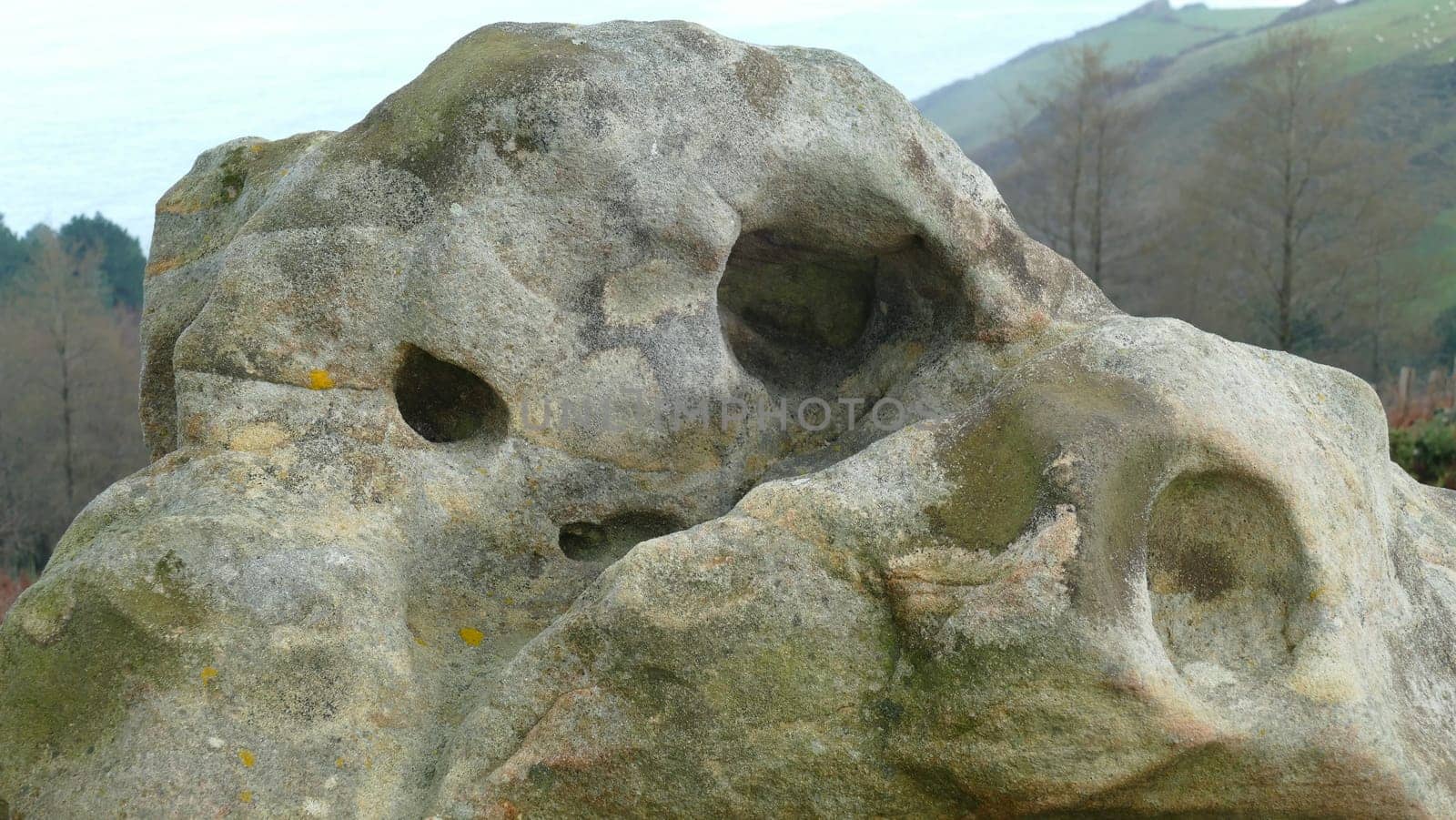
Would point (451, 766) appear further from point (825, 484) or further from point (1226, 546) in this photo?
point (1226, 546)

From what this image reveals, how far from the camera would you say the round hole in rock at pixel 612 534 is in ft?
13.3

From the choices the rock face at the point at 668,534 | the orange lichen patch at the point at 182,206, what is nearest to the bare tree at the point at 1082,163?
the rock face at the point at 668,534

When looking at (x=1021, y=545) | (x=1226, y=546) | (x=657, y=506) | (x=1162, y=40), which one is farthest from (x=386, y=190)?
(x=1162, y=40)

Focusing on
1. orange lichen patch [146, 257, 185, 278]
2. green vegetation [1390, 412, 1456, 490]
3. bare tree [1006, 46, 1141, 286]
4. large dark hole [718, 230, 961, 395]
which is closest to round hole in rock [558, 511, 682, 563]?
large dark hole [718, 230, 961, 395]

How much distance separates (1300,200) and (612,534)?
22.4 metres

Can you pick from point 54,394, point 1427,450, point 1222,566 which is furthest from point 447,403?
point 54,394

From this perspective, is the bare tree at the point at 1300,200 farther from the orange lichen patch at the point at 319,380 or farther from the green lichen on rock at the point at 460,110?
the orange lichen patch at the point at 319,380

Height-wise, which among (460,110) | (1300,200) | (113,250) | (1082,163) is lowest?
(113,250)

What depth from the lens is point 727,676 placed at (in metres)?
3.02

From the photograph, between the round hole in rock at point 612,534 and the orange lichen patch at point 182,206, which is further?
the orange lichen patch at point 182,206

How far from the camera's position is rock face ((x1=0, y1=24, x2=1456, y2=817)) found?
2.98 meters

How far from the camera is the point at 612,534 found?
410 cm

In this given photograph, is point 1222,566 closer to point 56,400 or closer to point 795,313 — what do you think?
point 795,313

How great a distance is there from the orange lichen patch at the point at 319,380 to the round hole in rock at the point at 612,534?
0.86m
